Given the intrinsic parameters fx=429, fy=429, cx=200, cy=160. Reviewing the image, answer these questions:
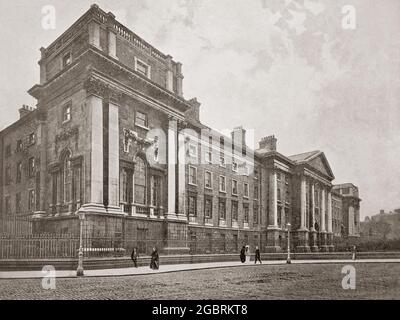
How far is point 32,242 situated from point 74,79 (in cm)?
945

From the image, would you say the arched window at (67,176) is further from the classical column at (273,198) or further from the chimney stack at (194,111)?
the classical column at (273,198)

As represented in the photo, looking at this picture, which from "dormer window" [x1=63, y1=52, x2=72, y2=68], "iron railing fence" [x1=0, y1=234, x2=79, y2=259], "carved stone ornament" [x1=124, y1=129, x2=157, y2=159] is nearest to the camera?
"iron railing fence" [x1=0, y1=234, x2=79, y2=259]

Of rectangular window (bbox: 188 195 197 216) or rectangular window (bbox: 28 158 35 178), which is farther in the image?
rectangular window (bbox: 188 195 197 216)

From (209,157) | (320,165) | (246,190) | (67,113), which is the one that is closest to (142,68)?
(67,113)

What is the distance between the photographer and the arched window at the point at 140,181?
86.5 ft

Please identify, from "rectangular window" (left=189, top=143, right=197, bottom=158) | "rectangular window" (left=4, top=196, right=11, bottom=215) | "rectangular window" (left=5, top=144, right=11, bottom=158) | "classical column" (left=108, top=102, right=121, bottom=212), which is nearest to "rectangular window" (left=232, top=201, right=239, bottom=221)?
"rectangular window" (left=189, top=143, right=197, bottom=158)

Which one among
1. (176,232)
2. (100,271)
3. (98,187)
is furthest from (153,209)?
(100,271)

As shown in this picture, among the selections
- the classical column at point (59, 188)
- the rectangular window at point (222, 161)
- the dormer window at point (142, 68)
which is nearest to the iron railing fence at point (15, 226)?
the classical column at point (59, 188)

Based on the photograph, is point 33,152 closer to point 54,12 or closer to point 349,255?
point 54,12

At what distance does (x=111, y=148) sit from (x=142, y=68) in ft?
20.4

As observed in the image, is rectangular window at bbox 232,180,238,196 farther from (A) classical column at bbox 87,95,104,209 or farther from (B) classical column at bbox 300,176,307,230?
(A) classical column at bbox 87,95,104,209

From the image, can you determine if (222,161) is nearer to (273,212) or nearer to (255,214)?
(255,214)

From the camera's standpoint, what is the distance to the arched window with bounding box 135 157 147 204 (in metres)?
26.4

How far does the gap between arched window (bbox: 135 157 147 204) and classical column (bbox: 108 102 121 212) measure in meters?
2.39
